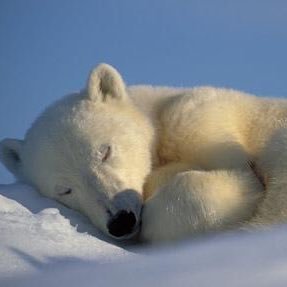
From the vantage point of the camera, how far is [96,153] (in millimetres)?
4035

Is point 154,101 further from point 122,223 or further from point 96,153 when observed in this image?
point 122,223

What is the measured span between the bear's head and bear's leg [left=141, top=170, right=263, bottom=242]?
30 centimetres

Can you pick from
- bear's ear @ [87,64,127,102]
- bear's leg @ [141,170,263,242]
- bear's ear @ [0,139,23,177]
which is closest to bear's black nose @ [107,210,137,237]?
bear's leg @ [141,170,263,242]

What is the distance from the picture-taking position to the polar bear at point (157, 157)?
3.17 m

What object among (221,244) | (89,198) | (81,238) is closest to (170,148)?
(89,198)

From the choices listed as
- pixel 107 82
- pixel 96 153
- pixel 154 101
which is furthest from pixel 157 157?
pixel 107 82

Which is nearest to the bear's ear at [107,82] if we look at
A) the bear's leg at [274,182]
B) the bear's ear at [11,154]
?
the bear's ear at [11,154]

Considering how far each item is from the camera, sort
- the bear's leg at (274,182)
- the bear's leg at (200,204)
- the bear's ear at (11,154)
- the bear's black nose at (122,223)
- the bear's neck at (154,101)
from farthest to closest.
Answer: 1. the bear's ear at (11,154)
2. the bear's neck at (154,101)
3. the bear's black nose at (122,223)
4. the bear's leg at (200,204)
5. the bear's leg at (274,182)

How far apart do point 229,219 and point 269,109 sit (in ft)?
5.09

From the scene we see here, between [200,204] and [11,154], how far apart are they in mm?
2417

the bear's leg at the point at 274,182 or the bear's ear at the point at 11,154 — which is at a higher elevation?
the bear's ear at the point at 11,154

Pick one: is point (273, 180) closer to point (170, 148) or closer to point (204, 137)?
point (204, 137)

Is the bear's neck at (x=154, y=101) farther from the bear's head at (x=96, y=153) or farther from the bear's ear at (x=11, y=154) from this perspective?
the bear's ear at (x=11, y=154)

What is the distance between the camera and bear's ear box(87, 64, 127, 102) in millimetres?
4570
